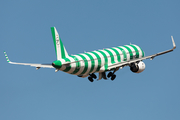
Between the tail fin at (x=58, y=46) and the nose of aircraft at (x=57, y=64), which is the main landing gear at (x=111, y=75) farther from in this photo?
the nose of aircraft at (x=57, y=64)

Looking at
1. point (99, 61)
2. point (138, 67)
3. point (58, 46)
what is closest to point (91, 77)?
point (99, 61)

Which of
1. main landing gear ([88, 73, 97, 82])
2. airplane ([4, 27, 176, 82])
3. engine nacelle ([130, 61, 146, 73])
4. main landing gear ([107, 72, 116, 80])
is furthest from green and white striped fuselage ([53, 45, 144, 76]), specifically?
main landing gear ([88, 73, 97, 82])

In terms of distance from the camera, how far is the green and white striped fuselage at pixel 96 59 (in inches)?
4301

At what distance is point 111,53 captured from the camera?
11744 centimetres

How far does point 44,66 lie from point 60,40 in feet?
25.3

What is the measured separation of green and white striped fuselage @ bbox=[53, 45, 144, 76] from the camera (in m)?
109

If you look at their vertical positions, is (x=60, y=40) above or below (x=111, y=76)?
above

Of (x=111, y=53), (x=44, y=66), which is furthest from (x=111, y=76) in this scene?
(x=44, y=66)

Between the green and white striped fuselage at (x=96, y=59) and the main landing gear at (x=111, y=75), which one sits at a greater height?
the green and white striped fuselage at (x=96, y=59)

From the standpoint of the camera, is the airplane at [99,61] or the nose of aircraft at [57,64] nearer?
the nose of aircraft at [57,64]

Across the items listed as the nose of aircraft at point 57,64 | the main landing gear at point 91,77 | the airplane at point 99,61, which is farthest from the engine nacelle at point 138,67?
the nose of aircraft at point 57,64

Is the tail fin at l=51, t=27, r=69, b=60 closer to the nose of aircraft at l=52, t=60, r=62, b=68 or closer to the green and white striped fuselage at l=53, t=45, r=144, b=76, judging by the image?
the green and white striped fuselage at l=53, t=45, r=144, b=76

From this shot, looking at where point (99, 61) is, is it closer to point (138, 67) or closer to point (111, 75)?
point (111, 75)

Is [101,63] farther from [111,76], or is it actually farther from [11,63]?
[11,63]
